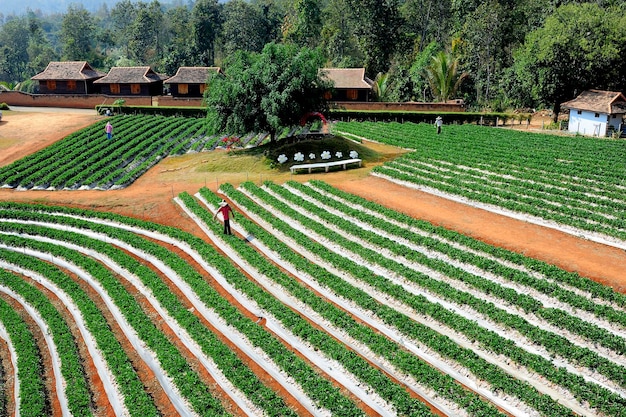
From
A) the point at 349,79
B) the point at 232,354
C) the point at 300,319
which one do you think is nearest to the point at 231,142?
the point at 349,79

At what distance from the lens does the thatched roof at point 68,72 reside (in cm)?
5806

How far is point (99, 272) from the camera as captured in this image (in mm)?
21047

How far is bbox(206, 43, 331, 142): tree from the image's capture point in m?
31.8

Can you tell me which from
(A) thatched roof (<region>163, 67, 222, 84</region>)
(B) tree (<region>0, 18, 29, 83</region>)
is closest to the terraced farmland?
(A) thatched roof (<region>163, 67, 222, 84</region>)

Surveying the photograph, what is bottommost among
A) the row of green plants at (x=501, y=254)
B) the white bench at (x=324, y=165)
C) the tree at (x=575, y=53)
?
the row of green plants at (x=501, y=254)

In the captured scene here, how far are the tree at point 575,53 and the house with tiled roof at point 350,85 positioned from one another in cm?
1546

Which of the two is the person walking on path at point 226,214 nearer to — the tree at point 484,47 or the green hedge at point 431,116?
the green hedge at point 431,116

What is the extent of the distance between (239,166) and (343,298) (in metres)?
18.3

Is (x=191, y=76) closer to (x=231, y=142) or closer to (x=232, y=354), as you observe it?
(x=231, y=142)

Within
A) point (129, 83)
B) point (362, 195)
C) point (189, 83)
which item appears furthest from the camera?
point (129, 83)

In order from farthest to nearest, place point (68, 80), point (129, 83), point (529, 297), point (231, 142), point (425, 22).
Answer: point (425, 22) < point (68, 80) < point (129, 83) < point (231, 142) < point (529, 297)

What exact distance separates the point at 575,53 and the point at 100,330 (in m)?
40.8

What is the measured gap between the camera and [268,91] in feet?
107

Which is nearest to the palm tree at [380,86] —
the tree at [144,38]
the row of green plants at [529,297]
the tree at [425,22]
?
the tree at [425,22]
